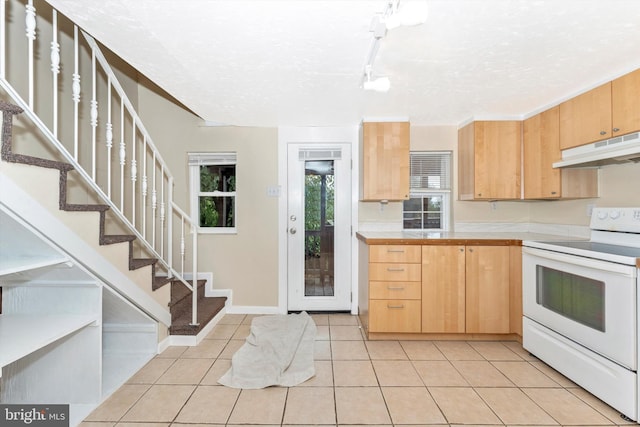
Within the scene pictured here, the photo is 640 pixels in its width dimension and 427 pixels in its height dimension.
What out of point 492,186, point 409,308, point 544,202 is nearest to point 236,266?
point 409,308

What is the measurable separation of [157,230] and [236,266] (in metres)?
0.96

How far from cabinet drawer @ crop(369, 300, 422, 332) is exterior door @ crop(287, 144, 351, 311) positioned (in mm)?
795

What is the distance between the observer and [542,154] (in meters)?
2.81

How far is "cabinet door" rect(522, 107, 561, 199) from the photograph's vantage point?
105 inches

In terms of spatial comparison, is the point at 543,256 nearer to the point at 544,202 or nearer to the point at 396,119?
the point at 544,202

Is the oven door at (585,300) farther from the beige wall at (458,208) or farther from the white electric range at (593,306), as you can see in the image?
the beige wall at (458,208)

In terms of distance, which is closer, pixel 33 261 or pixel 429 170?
pixel 33 261

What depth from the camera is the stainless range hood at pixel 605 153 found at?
2023 millimetres

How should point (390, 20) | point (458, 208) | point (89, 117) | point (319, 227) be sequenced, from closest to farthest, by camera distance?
1. point (390, 20)
2. point (89, 117)
3. point (458, 208)
4. point (319, 227)

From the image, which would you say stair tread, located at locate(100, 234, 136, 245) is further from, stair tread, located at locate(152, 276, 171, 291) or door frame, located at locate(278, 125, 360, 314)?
door frame, located at locate(278, 125, 360, 314)

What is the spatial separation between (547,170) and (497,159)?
1.43 feet

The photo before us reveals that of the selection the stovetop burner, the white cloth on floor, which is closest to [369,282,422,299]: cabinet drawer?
the white cloth on floor

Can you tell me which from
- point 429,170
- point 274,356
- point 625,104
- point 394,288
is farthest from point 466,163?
point 274,356

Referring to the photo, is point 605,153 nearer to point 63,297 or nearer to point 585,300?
point 585,300
